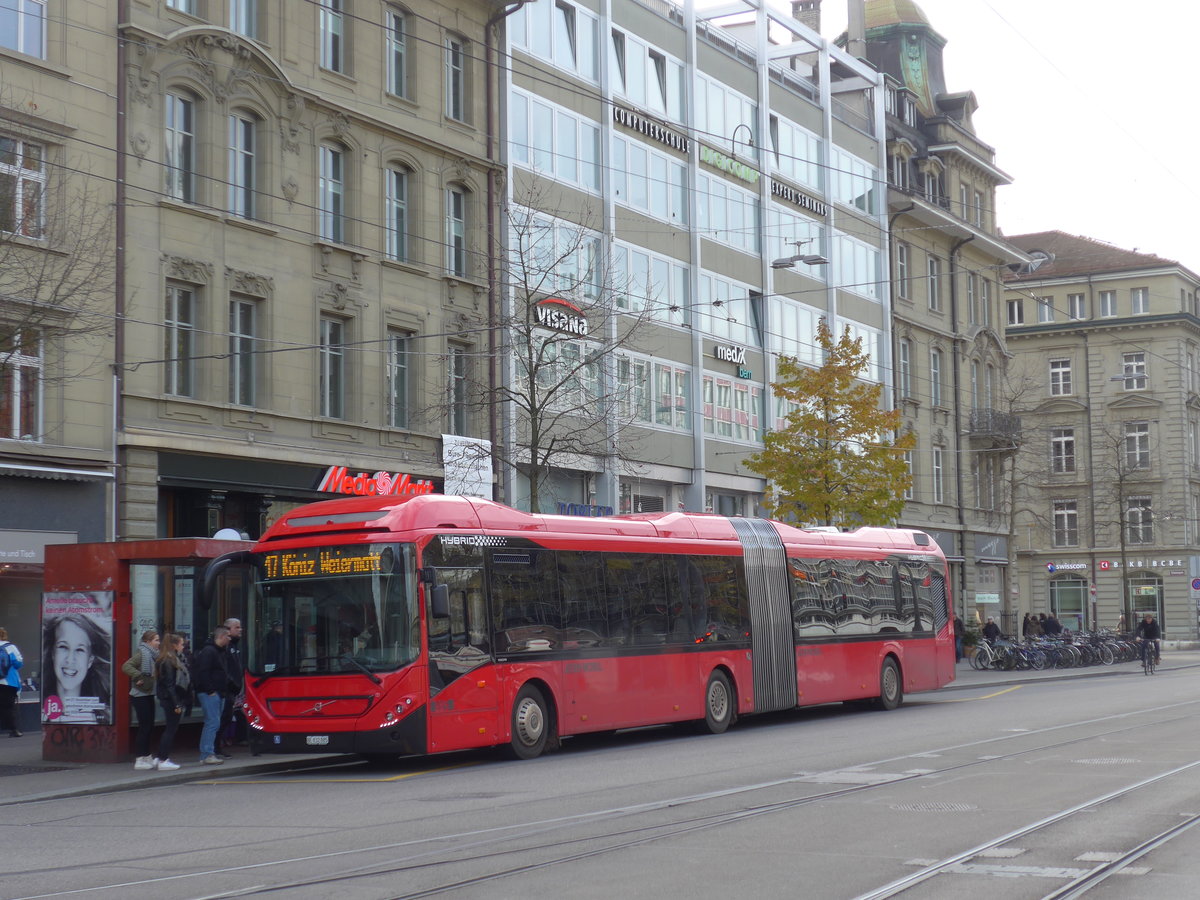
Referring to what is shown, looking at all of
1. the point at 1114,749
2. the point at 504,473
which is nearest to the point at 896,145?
the point at 504,473

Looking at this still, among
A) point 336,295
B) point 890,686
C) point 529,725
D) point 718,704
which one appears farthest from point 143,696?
point 890,686

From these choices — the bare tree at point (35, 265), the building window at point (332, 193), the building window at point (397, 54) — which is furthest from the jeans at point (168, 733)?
the building window at point (397, 54)

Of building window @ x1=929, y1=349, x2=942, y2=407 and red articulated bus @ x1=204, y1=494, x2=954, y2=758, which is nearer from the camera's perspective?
red articulated bus @ x1=204, y1=494, x2=954, y2=758

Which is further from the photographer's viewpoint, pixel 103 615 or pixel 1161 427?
pixel 1161 427

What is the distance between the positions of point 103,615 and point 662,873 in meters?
11.4

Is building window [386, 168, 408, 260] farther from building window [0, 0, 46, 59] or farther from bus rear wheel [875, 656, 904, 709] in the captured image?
bus rear wheel [875, 656, 904, 709]

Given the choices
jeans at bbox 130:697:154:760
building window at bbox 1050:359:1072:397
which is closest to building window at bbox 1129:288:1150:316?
building window at bbox 1050:359:1072:397

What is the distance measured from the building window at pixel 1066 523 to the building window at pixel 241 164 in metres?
65.0

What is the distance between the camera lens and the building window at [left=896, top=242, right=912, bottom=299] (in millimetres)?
54625

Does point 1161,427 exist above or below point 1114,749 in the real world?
above

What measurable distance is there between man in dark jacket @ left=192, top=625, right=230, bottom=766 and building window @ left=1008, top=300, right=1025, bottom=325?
73425 mm

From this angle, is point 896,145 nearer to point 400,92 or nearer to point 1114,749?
point 400,92

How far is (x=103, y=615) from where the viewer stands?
63.2 feet

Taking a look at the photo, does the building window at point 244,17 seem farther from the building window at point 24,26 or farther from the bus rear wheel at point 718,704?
the bus rear wheel at point 718,704
